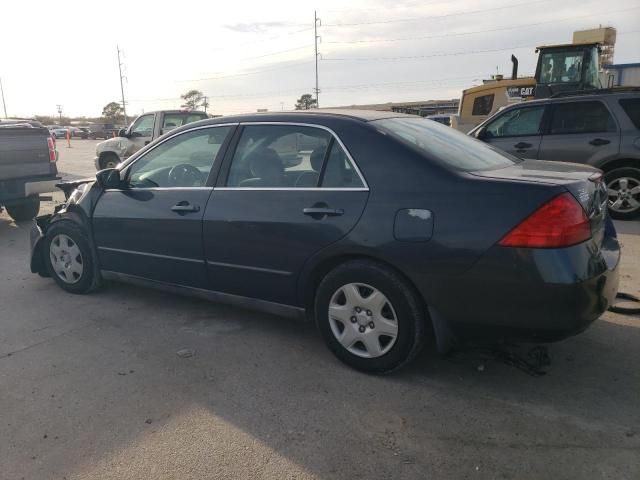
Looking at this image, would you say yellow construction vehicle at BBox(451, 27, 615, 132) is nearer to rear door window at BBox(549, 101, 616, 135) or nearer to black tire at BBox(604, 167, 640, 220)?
rear door window at BBox(549, 101, 616, 135)

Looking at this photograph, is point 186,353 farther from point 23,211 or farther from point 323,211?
point 23,211

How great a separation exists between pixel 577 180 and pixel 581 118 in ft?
18.0

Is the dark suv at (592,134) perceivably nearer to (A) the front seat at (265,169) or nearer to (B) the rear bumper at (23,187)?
(A) the front seat at (265,169)

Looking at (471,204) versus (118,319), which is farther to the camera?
(118,319)

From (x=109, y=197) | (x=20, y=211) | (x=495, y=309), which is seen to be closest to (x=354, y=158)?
(x=495, y=309)

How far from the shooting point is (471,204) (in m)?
2.84

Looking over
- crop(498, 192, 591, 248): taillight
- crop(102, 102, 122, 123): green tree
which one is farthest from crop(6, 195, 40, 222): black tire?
crop(102, 102, 122, 123): green tree

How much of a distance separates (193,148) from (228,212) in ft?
2.64

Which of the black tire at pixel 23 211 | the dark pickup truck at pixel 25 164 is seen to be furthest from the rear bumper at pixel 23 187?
the black tire at pixel 23 211

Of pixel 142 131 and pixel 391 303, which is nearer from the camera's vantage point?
pixel 391 303

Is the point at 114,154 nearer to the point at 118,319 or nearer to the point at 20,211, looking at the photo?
the point at 20,211

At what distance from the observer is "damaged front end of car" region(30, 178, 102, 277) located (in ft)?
15.3

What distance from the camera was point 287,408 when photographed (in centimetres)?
297

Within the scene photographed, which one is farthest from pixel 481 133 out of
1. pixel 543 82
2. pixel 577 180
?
pixel 543 82
